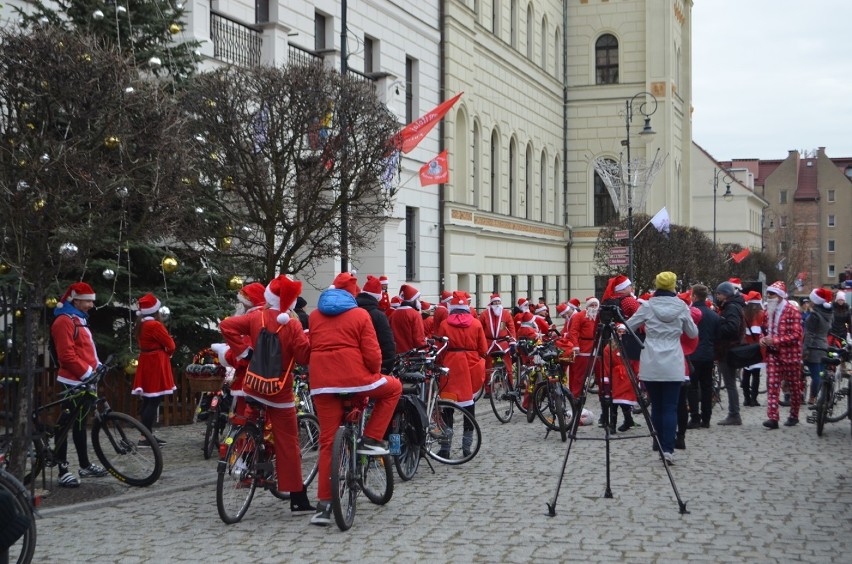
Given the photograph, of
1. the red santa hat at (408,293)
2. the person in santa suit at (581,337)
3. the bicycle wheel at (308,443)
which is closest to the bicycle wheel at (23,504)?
the bicycle wheel at (308,443)

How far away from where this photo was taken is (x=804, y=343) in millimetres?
15375

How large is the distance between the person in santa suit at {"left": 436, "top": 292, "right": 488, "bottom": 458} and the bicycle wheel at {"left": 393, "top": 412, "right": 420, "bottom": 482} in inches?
60.3

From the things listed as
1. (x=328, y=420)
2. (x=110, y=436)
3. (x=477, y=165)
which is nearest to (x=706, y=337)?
(x=328, y=420)

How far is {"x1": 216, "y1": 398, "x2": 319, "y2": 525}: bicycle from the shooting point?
850 centimetres

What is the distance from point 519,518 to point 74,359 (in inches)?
174

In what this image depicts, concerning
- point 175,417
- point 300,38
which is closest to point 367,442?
point 175,417

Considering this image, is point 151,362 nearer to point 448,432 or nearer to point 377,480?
point 448,432

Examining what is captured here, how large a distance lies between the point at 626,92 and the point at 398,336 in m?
38.7

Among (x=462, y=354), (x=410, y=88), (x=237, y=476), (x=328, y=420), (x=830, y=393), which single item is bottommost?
(x=237, y=476)

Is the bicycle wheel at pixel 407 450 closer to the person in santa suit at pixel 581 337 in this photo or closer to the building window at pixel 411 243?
the person in santa suit at pixel 581 337

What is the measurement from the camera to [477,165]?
3753 centimetres

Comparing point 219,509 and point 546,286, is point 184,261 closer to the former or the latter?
point 219,509

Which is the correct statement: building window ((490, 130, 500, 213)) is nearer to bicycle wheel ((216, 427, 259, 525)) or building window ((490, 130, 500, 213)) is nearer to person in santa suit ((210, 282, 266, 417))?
person in santa suit ((210, 282, 266, 417))

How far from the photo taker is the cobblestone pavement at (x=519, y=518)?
7.56 meters
